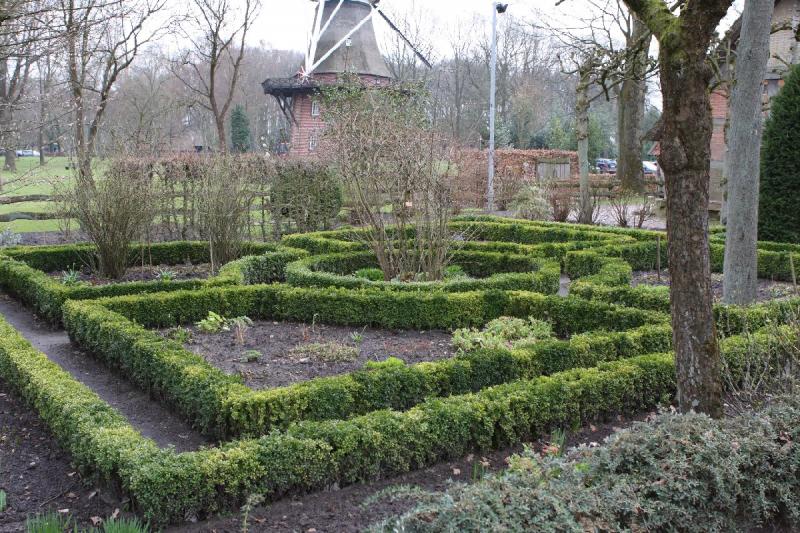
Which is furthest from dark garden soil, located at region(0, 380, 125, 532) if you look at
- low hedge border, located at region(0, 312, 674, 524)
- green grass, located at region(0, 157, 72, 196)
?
green grass, located at region(0, 157, 72, 196)

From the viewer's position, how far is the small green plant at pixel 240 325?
803cm

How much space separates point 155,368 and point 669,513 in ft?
15.0

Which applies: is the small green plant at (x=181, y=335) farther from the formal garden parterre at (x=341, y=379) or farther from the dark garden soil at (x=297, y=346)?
the formal garden parterre at (x=341, y=379)

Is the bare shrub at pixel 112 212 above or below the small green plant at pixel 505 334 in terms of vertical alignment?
above

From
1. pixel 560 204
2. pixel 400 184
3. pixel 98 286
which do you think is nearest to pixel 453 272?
pixel 400 184

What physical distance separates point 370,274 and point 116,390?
16.3 feet

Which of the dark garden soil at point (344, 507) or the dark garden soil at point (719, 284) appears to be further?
the dark garden soil at point (719, 284)

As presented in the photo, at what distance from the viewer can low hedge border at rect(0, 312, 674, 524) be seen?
4344mm

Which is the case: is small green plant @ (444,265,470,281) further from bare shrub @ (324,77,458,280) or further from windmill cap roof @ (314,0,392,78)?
windmill cap roof @ (314,0,392,78)

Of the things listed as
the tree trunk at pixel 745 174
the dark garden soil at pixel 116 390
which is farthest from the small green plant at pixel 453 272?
the dark garden soil at pixel 116 390

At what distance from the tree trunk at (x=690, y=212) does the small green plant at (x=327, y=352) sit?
3721mm

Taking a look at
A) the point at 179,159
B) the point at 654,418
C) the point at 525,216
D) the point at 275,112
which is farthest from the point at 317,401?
the point at 275,112

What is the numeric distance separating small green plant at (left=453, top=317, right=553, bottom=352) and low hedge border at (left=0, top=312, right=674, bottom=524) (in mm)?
1682

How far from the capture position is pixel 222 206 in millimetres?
12711
